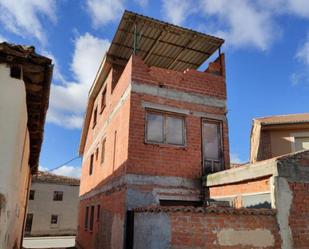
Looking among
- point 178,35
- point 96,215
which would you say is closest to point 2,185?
point 178,35

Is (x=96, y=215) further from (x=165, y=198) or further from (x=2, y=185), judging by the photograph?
(x=2, y=185)

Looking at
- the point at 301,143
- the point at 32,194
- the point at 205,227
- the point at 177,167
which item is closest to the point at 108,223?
the point at 177,167

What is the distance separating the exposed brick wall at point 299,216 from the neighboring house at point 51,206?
88.7ft

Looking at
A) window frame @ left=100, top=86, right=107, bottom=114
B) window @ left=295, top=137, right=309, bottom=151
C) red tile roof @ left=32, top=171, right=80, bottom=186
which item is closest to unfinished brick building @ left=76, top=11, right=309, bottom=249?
window frame @ left=100, top=86, right=107, bottom=114

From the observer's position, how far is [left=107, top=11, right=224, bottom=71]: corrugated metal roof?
10.1m

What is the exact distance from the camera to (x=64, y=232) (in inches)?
1177

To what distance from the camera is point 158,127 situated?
9594 mm

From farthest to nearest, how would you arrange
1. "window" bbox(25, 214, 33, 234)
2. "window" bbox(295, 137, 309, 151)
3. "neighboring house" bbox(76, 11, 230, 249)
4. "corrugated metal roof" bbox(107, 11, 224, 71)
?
1. "window" bbox(25, 214, 33, 234)
2. "window" bbox(295, 137, 309, 151)
3. "corrugated metal roof" bbox(107, 11, 224, 71)
4. "neighboring house" bbox(76, 11, 230, 249)

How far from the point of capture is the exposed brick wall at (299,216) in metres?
6.39

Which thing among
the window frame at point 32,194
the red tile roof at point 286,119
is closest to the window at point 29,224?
the window frame at point 32,194

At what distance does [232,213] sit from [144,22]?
22.5ft

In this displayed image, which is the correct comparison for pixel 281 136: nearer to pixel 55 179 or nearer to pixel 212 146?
pixel 212 146

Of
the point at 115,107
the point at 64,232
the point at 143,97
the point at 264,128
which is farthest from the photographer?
the point at 64,232

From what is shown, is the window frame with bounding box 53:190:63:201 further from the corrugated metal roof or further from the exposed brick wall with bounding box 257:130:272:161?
the exposed brick wall with bounding box 257:130:272:161
